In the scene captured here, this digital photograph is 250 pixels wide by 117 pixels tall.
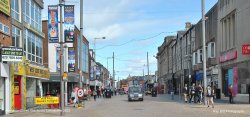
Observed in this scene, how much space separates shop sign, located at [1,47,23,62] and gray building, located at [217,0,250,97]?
19.9m

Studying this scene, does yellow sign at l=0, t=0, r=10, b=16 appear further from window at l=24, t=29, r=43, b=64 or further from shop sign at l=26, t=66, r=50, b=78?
shop sign at l=26, t=66, r=50, b=78

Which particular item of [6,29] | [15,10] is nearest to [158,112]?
[6,29]

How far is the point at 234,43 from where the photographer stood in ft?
142

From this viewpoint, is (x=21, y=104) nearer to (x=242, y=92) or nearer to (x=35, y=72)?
(x=35, y=72)

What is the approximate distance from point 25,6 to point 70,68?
20481 mm

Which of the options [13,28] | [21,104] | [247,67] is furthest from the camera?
[247,67]

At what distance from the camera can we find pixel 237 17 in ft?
136

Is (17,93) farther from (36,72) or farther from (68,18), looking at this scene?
(68,18)

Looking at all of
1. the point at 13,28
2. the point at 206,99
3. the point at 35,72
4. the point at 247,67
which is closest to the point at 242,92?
the point at 247,67

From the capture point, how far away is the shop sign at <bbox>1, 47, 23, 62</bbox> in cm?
2693

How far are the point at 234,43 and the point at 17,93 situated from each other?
21.0m

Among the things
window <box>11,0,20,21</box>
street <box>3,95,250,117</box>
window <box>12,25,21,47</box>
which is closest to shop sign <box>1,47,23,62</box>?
street <box>3,95,250,117</box>

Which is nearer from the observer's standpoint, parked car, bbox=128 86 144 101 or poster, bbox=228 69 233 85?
poster, bbox=228 69 233 85

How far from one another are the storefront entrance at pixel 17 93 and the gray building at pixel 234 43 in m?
18.8
